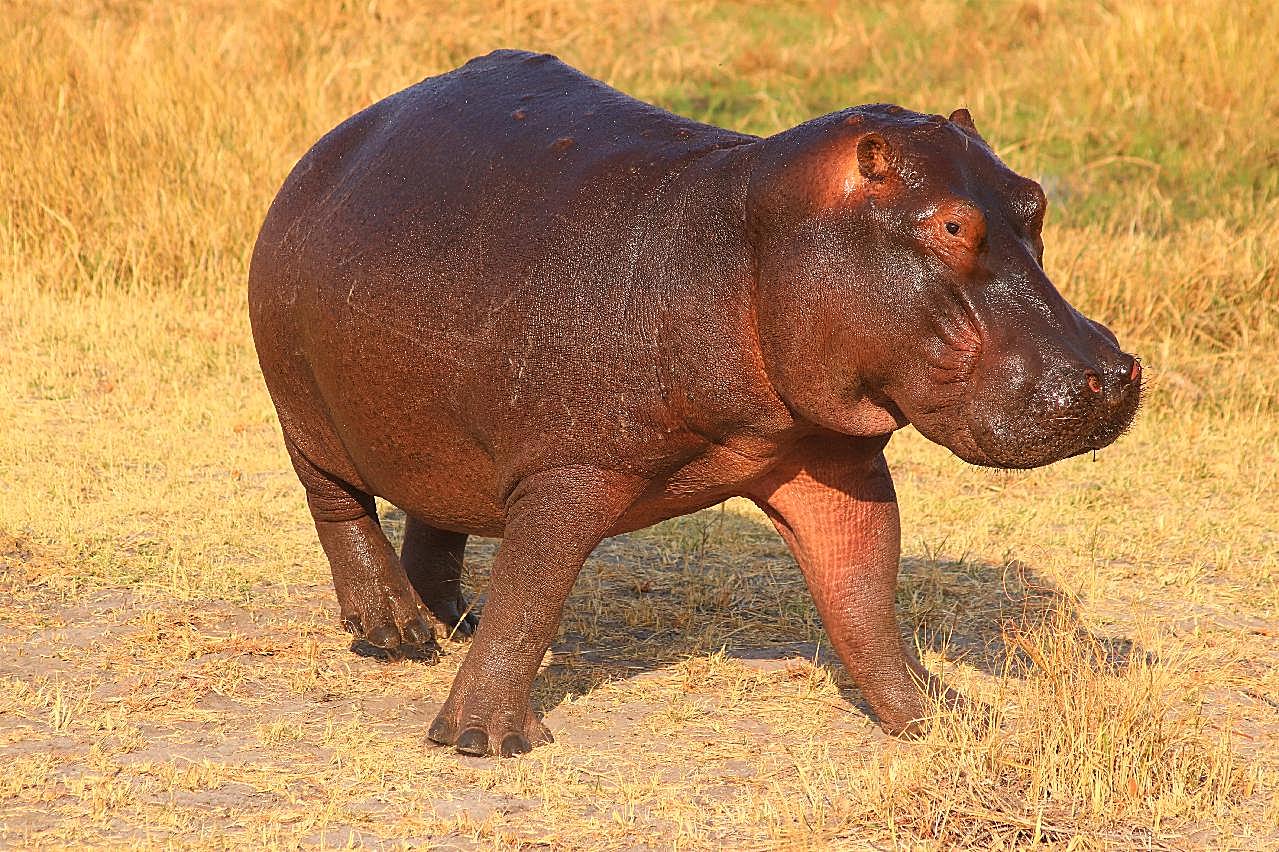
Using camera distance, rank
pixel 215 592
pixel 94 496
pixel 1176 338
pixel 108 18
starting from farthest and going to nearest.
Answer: pixel 108 18 → pixel 1176 338 → pixel 94 496 → pixel 215 592

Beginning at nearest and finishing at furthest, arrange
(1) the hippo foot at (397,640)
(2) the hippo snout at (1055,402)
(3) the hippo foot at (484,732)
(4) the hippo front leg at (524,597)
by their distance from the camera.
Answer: (2) the hippo snout at (1055,402)
(4) the hippo front leg at (524,597)
(3) the hippo foot at (484,732)
(1) the hippo foot at (397,640)

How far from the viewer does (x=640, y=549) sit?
20.2 feet

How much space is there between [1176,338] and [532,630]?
5.01m

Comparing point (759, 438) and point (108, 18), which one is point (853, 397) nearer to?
point (759, 438)

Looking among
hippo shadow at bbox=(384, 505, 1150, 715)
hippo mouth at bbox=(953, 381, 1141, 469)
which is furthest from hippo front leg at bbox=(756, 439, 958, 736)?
hippo mouth at bbox=(953, 381, 1141, 469)

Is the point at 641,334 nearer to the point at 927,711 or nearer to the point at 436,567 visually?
the point at 927,711

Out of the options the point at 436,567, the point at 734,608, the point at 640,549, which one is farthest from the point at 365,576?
the point at 640,549

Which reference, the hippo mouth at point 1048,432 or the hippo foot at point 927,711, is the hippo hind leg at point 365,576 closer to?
the hippo foot at point 927,711

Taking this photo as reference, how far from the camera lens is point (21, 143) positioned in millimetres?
9016

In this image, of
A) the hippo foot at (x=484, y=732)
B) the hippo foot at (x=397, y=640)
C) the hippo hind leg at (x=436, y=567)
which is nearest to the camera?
the hippo foot at (x=484, y=732)

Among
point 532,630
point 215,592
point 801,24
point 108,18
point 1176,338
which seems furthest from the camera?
point 801,24

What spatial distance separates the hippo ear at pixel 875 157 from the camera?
11.8 feet

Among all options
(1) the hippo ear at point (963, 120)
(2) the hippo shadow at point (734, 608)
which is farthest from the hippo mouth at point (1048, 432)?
(2) the hippo shadow at point (734, 608)

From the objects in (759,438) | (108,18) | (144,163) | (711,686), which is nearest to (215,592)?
(711,686)
